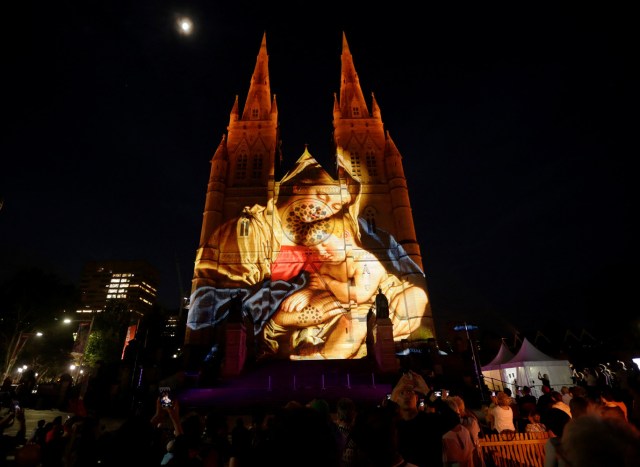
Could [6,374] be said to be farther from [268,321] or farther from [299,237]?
[299,237]

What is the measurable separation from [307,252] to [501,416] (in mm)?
18770

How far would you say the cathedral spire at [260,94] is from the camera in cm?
2994

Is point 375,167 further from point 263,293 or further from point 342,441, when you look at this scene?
point 342,441

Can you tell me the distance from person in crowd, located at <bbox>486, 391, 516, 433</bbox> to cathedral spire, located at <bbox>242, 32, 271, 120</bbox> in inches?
1125

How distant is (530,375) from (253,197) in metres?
20.0

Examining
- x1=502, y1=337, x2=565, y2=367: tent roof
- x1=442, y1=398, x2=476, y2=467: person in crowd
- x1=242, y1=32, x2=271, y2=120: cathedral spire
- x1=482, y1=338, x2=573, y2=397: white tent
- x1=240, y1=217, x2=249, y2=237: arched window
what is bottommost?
x1=442, y1=398, x2=476, y2=467: person in crowd

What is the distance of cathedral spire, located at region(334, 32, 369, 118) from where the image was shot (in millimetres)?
30219

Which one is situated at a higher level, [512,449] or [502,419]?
[502,419]

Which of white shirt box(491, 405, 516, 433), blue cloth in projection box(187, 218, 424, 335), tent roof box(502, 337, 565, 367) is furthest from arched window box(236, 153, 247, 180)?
white shirt box(491, 405, 516, 433)

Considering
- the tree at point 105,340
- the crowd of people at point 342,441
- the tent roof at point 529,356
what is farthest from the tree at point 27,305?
the tent roof at point 529,356

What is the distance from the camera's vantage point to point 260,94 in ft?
103

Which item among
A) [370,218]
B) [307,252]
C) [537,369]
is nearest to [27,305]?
[307,252]

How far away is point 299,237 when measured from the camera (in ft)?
79.0

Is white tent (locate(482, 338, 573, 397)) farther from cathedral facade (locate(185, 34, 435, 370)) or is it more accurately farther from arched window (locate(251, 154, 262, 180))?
arched window (locate(251, 154, 262, 180))
